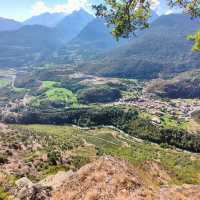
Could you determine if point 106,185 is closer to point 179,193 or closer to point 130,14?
point 179,193

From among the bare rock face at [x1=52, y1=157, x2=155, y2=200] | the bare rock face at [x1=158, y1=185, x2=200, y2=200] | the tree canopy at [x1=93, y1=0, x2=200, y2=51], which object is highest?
the tree canopy at [x1=93, y1=0, x2=200, y2=51]

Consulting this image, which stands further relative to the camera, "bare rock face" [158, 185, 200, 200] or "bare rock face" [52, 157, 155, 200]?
"bare rock face" [158, 185, 200, 200]

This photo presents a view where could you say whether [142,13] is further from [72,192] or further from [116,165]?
[72,192]

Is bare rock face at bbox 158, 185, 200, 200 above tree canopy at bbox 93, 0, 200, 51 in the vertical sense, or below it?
below

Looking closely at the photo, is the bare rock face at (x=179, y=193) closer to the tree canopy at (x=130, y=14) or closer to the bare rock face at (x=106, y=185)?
the bare rock face at (x=106, y=185)

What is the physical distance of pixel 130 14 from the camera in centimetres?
4166

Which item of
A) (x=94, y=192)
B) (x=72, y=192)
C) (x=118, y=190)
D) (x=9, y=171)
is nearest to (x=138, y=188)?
(x=118, y=190)

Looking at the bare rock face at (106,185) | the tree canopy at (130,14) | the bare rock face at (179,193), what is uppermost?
the tree canopy at (130,14)

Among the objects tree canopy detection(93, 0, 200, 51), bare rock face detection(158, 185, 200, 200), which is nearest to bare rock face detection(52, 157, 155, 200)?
bare rock face detection(158, 185, 200, 200)

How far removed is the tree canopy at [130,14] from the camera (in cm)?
3947

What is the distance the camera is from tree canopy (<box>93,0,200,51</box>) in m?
39.5

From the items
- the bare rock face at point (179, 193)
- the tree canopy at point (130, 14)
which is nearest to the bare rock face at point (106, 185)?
the bare rock face at point (179, 193)

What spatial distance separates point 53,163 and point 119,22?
81.8 metres

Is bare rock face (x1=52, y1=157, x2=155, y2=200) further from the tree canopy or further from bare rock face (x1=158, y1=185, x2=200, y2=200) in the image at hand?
the tree canopy
